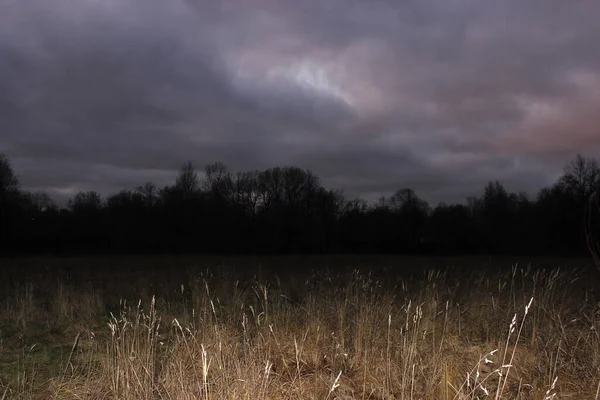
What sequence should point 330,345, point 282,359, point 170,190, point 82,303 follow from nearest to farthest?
point 282,359, point 330,345, point 82,303, point 170,190

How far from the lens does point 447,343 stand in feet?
18.1

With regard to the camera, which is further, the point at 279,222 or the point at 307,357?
A: the point at 279,222

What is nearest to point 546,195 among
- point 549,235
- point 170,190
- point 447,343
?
point 549,235

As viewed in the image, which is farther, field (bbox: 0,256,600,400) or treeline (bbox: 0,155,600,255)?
treeline (bbox: 0,155,600,255)

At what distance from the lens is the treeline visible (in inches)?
1907

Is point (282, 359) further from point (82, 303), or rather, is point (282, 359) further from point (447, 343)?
point (82, 303)

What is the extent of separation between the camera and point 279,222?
61.3 m

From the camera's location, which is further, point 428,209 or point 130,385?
point 428,209

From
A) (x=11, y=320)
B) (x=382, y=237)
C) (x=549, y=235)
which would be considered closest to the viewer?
(x=11, y=320)

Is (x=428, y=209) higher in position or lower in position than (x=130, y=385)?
higher

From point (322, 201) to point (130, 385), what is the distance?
6640 centimetres

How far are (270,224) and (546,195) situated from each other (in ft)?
115

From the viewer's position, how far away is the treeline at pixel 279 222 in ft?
159

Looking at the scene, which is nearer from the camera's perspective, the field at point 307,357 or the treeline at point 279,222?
the field at point 307,357
